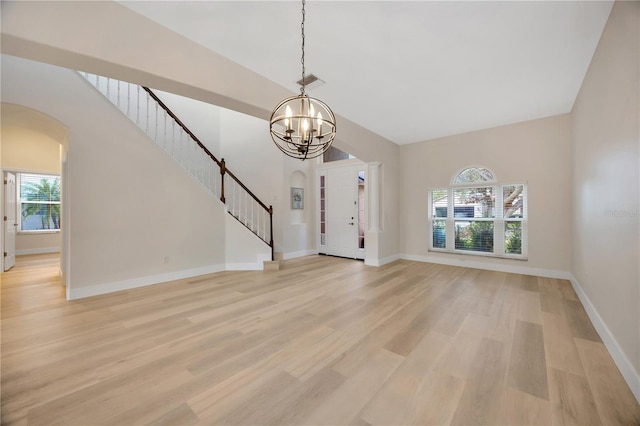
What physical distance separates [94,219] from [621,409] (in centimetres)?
587

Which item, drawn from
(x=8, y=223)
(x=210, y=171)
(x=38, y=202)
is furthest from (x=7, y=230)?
(x=210, y=171)

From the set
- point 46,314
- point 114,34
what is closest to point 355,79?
point 114,34

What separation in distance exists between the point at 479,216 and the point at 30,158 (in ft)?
36.1

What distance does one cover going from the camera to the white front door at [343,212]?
262 inches

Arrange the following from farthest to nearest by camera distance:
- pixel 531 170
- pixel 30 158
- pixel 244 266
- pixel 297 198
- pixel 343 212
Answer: pixel 297 198 → pixel 343 212 → pixel 30 158 → pixel 244 266 → pixel 531 170

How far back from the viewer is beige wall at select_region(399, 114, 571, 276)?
14.6 ft

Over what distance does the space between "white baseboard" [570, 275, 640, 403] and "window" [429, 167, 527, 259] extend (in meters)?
1.97

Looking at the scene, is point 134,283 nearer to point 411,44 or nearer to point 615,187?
point 411,44

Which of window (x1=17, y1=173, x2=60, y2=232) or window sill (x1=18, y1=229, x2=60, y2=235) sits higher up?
window (x1=17, y1=173, x2=60, y2=232)

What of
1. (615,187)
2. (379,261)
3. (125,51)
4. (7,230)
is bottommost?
(379,261)

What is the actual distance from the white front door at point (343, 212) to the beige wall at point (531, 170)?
1.64 m

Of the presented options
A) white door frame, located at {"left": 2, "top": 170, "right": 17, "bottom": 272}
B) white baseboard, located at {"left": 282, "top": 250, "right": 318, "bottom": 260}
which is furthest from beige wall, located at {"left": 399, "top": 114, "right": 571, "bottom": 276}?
white door frame, located at {"left": 2, "top": 170, "right": 17, "bottom": 272}

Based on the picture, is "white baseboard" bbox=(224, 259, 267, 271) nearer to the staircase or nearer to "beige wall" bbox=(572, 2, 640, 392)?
the staircase

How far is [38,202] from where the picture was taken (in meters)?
7.03
